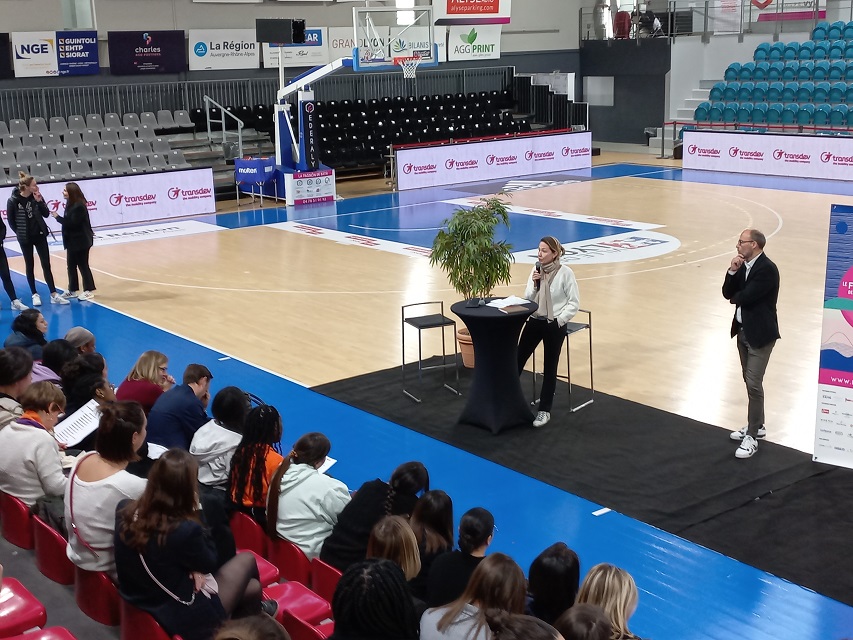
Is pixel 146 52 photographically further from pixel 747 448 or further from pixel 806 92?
pixel 747 448

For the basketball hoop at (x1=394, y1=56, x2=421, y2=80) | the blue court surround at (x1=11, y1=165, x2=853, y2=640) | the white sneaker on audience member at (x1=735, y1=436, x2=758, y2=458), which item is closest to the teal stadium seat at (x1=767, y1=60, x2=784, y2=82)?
the basketball hoop at (x1=394, y1=56, x2=421, y2=80)

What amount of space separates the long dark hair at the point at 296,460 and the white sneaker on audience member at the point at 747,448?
3618mm

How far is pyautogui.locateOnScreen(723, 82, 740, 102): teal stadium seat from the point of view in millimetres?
28500

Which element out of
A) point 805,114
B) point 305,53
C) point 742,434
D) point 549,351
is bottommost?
point 742,434

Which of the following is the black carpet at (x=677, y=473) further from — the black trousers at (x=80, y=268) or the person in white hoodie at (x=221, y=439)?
the black trousers at (x=80, y=268)

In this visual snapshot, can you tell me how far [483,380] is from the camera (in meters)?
A: 8.48

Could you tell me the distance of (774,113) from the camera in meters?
26.8

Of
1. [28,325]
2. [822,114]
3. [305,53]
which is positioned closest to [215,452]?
[28,325]

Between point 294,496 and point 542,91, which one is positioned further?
point 542,91

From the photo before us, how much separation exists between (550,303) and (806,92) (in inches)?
832

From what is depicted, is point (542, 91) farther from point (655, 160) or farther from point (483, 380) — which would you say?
point (483, 380)

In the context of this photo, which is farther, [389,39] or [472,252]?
[389,39]

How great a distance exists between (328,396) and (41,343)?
2.62 m

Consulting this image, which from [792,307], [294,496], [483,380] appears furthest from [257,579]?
[792,307]
